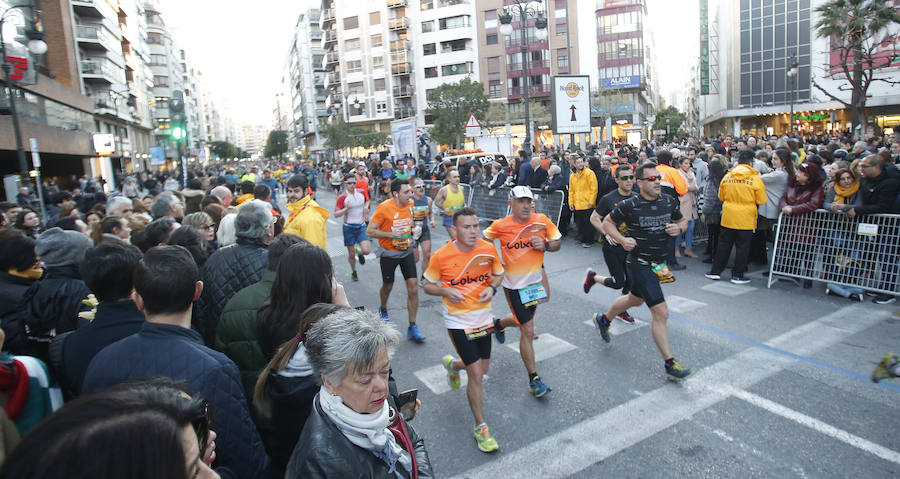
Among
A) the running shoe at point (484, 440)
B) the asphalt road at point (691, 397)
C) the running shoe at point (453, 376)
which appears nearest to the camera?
the asphalt road at point (691, 397)

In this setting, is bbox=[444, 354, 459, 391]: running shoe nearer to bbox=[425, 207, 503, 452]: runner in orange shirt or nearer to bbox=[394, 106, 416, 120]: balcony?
bbox=[425, 207, 503, 452]: runner in orange shirt

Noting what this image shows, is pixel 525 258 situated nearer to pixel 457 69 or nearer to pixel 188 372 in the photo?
pixel 188 372

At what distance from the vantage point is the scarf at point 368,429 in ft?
5.95

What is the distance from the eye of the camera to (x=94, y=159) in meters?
38.8

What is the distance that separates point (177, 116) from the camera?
60.6ft

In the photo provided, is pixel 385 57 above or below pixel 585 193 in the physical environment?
above

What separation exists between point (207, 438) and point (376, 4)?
3108 inches

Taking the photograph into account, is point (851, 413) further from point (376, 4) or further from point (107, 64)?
point (376, 4)

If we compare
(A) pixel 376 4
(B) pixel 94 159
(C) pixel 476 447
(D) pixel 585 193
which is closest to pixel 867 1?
(D) pixel 585 193

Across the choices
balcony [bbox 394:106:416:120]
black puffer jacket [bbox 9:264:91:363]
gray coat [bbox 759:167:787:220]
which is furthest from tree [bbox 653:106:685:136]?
black puffer jacket [bbox 9:264:91:363]

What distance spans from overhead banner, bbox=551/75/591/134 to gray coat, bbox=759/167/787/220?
25.8 feet

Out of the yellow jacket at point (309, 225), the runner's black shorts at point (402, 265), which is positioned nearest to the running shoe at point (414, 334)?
the runner's black shorts at point (402, 265)

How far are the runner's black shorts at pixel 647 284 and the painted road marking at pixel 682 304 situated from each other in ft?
6.65

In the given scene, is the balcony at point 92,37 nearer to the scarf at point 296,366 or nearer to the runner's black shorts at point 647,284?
the runner's black shorts at point 647,284
